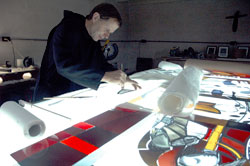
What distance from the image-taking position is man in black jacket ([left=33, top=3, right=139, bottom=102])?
3.62ft

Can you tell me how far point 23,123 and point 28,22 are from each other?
3.00m

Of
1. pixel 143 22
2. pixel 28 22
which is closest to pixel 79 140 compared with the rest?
pixel 28 22

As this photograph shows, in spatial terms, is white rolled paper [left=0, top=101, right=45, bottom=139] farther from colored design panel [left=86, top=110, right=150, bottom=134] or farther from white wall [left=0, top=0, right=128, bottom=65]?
white wall [left=0, top=0, right=128, bottom=65]

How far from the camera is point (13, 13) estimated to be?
2.85m

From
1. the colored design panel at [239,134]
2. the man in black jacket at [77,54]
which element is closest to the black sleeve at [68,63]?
the man in black jacket at [77,54]

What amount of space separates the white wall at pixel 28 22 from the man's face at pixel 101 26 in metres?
2.16

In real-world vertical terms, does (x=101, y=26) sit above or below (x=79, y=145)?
above

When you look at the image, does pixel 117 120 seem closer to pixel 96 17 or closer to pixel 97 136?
pixel 97 136

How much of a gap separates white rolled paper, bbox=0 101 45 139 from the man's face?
0.73 m

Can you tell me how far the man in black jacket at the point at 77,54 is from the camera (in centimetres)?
110

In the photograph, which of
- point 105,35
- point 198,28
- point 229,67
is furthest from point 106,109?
point 198,28

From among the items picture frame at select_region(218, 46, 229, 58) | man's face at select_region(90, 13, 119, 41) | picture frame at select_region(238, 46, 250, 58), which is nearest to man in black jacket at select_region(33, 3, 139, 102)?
man's face at select_region(90, 13, 119, 41)

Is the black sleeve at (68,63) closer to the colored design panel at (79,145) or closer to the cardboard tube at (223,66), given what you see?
the colored design panel at (79,145)

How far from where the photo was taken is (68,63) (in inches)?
42.9
